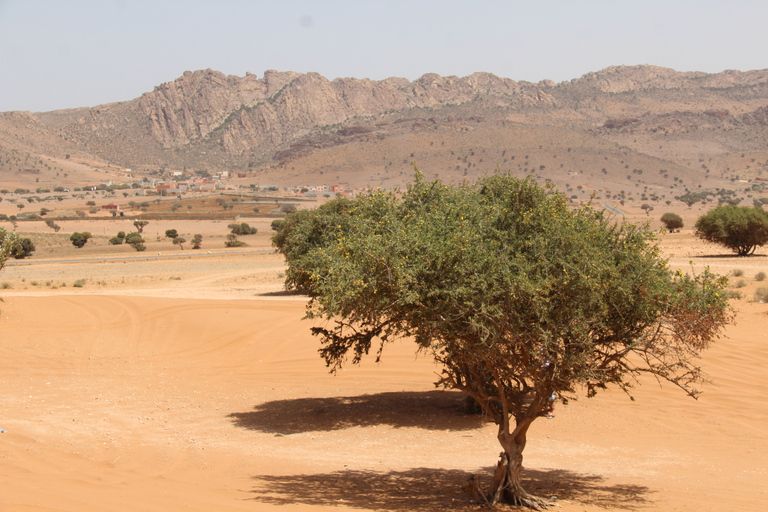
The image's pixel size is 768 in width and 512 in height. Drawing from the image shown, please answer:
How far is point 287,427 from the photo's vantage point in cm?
1441

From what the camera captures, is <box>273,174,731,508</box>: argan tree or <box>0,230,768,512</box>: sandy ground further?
<box>0,230,768,512</box>: sandy ground

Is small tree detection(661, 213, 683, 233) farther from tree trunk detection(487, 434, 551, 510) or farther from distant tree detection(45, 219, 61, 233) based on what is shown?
distant tree detection(45, 219, 61, 233)

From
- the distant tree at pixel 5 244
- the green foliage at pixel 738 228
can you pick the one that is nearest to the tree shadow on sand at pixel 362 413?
the distant tree at pixel 5 244

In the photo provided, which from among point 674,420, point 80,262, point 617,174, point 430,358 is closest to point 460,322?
point 674,420

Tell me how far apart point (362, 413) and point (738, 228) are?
1510 inches

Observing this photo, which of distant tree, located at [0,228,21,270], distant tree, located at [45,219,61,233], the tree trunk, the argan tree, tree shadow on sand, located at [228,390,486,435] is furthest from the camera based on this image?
distant tree, located at [45,219,61,233]

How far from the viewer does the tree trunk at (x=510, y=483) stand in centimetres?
942

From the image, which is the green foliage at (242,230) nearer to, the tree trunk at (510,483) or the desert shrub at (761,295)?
the desert shrub at (761,295)

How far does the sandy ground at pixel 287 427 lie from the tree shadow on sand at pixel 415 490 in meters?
0.05

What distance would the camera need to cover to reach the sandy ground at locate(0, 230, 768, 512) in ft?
32.2

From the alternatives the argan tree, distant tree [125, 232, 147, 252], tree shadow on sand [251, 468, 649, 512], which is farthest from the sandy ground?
distant tree [125, 232, 147, 252]

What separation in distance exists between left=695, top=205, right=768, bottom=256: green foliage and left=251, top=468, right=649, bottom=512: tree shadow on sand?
130ft

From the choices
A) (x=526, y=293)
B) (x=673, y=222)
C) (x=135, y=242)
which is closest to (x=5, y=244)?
(x=526, y=293)

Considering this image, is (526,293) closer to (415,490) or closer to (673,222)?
(415,490)
